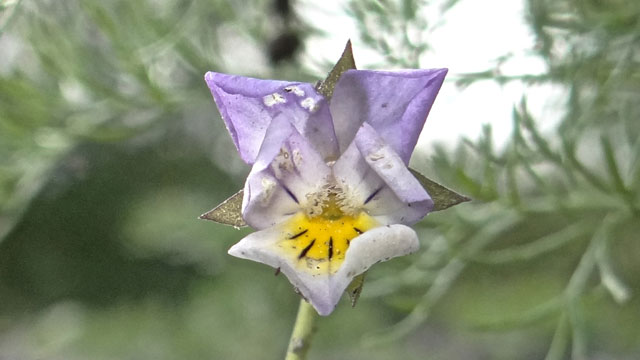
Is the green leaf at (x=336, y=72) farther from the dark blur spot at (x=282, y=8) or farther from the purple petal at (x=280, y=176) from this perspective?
the dark blur spot at (x=282, y=8)

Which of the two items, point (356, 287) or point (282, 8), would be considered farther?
point (282, 8)

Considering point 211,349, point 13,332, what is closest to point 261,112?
point 211,349

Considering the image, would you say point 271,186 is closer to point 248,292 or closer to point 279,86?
point 279,86

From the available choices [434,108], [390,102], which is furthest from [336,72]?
[434,108]

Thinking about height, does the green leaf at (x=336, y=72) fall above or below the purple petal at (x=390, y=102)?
above

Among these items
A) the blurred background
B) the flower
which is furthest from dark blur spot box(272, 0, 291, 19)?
the flower

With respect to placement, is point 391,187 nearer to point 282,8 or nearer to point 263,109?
point 263,109

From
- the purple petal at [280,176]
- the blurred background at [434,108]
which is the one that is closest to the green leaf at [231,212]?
the purple petal at [280,176]
